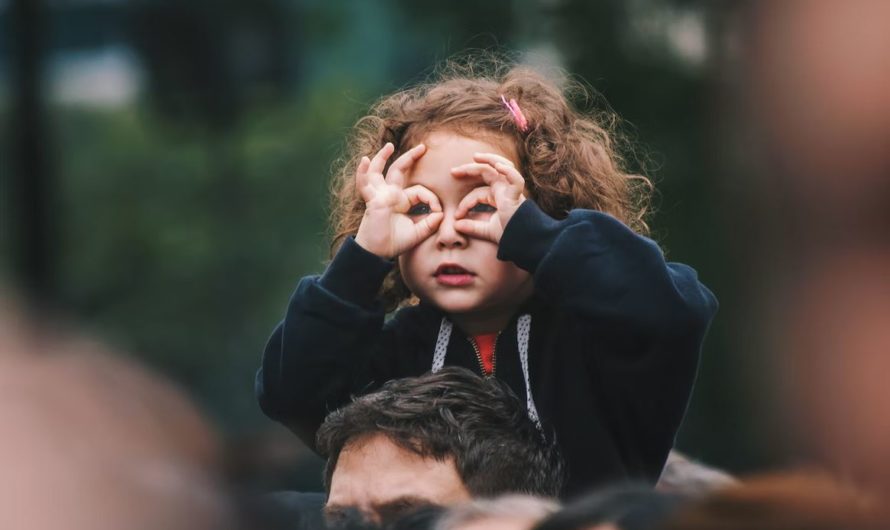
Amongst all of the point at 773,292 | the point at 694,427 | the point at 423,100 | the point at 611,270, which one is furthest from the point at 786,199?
the point at 694,427

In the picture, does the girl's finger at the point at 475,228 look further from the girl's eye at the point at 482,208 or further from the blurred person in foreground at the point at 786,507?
the blurred person in foreground at the point at 786,507

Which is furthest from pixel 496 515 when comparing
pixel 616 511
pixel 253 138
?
pixel 253 138

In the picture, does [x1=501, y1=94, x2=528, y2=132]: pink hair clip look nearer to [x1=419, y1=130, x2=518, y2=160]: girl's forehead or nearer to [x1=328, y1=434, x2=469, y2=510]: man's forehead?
[x1=419, y1=130, x2=518, y2=160]: girl's forehead

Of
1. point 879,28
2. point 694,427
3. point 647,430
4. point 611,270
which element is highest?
point 879,28

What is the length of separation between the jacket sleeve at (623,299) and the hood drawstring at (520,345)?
8cm

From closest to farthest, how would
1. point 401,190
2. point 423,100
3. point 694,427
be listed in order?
point 401,190
point 423,100
point 694,427

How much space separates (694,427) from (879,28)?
6.71 ft

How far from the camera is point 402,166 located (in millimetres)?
1223

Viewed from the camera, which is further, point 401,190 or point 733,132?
point 401,190

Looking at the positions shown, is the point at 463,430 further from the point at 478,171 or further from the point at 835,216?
the point at 835,216

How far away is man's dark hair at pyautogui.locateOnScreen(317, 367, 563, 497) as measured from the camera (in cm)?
95

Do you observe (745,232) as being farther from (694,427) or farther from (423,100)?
(694,427)

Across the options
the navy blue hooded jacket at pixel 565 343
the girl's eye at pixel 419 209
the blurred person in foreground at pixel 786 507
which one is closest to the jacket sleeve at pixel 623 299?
the navy blue hooded jacket at pixel 565 343

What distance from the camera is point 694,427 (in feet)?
7.29
